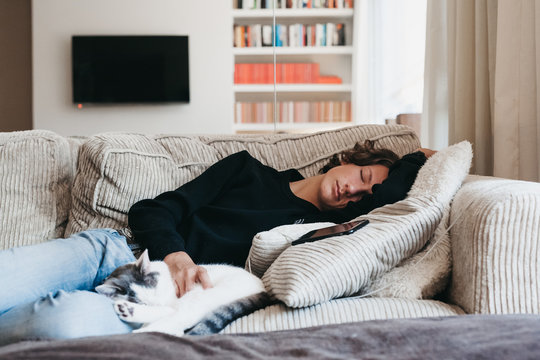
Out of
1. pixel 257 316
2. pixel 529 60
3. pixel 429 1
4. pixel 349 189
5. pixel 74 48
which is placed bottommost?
pixel 257 316

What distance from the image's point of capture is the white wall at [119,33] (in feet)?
16.0

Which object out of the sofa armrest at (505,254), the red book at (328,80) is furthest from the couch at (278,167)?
the red book at (328,80)

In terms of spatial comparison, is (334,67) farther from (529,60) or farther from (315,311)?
(315,311)

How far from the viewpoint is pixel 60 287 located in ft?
3.54

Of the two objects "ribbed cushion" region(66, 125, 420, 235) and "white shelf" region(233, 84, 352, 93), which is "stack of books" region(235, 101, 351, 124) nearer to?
"white shelf" region(233, 84, 352, 93)

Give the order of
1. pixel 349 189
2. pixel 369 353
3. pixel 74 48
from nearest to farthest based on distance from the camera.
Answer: pixel 369 353 < pixel 349 189 < pixel 74 48

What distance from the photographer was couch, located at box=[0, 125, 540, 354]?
966 mm

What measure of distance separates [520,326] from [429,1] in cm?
210

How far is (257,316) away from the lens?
1.02 metres

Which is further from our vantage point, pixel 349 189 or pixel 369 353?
pixel 349 189

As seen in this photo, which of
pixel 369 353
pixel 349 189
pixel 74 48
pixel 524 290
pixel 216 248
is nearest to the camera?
pixel 369 353

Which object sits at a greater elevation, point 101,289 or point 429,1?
point 429,1

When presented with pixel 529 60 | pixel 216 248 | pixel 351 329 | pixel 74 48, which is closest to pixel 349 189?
pixel 216 248

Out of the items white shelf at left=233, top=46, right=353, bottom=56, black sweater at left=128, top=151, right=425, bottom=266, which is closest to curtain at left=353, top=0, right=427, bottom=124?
white shelf at left=233, top=46, right=353, bottom=56
